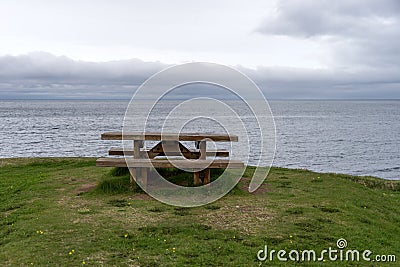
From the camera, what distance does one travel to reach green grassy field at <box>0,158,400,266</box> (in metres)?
7.46

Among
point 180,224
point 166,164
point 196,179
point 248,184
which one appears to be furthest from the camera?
point 248,184

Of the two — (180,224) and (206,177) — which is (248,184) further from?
(180,224)

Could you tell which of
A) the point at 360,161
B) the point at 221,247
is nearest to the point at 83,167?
the point at 221,247

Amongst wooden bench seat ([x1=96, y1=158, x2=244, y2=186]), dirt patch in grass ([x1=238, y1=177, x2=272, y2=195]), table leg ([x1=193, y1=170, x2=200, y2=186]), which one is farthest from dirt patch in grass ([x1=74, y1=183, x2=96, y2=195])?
dirt patch in grass ([x1=238, y1=177, x2=272, y2=195])

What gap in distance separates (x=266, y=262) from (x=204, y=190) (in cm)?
457

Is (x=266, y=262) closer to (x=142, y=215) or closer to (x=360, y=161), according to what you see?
(x=142, y=215)

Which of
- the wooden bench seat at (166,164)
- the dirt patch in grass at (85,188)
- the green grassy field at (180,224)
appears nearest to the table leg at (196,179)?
the wooden bench seat at (166,164)

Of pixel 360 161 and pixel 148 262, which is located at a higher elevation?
pixel 148 262

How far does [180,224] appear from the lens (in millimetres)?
9133

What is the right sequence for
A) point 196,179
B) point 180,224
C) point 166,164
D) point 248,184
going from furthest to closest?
point 248,184 < point 196,179 < point 166,164 < point 180,224

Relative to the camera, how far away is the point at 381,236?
29.6ft

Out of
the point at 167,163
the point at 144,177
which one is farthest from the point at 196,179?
the point at 144,177

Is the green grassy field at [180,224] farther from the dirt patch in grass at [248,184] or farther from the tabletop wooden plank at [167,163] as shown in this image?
the tabletop wooden plank at [167,163]

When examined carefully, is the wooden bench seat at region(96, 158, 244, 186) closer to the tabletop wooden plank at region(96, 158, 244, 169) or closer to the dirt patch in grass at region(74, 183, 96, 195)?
the tabletop wooden plank at region(96, 158, 244, 169)
